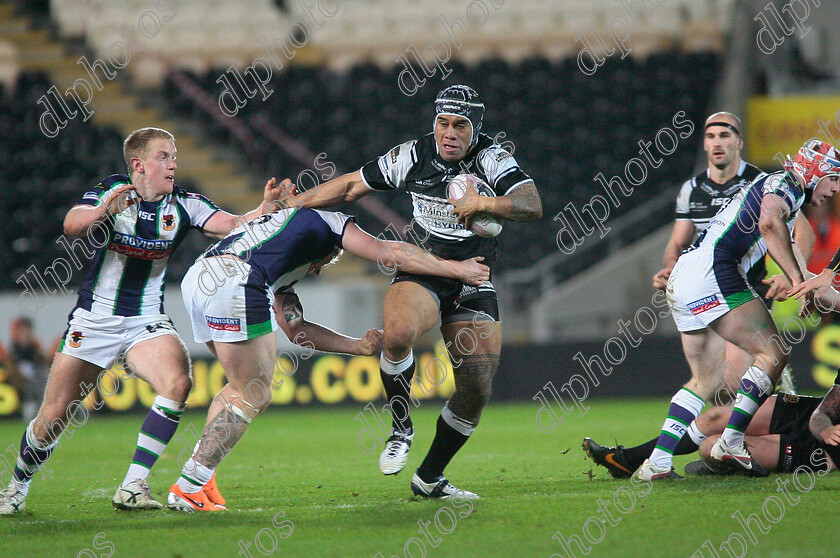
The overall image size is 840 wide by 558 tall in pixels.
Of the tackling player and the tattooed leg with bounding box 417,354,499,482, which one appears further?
the tackling player

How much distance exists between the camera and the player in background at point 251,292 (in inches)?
207

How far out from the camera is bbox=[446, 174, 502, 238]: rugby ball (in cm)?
542

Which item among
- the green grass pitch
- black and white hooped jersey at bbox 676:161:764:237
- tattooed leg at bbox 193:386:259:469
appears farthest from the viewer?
black and white hooped jersey at bbox 676:161:764:237

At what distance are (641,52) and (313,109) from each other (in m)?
6.88

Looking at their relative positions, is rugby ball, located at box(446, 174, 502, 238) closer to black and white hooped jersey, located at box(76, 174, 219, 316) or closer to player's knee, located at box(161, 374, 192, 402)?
black and white hooped jersey, located at box(76, 174, 219, 316)

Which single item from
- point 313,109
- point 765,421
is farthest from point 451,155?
point 313,109

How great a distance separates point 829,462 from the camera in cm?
610

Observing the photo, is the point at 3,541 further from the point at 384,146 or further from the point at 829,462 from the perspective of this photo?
the point at 384,146

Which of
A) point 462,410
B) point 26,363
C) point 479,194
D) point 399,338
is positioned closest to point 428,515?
point 462,410

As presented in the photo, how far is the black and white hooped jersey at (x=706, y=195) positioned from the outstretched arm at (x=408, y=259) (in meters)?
2.57

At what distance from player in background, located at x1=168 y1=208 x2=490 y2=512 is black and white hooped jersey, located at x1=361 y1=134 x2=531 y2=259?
0.22 meters

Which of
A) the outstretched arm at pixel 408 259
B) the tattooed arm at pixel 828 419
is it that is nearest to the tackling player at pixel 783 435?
the tattooed arm at pixel 828 419

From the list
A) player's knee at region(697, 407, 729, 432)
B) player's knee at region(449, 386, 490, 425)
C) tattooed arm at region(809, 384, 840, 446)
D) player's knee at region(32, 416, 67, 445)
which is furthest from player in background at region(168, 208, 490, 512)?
tattooed arm at region(809, 384, 840, 446)

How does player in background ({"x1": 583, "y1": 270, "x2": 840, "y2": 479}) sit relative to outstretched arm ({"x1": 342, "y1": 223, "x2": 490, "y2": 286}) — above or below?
below
